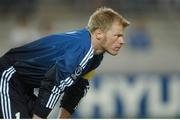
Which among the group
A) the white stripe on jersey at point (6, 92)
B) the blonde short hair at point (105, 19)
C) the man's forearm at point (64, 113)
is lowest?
the man's forearm at point (64, 113)

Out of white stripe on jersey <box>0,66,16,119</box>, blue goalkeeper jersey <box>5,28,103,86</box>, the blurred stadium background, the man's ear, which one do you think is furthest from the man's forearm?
the blurred stadium background

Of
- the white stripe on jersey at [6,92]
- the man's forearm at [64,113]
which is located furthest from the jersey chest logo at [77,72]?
the man's forearm at [64,113]

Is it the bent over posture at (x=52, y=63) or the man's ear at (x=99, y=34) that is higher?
the man's ear at (x=99, y=34)

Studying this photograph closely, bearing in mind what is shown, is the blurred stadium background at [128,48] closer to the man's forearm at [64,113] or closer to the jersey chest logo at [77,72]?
the man's forearm at [64,113]

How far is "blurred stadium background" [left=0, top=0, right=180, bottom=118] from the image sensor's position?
1387 cm

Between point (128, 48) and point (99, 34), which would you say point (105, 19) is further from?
point (128, 48)

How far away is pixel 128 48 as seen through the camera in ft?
47.8

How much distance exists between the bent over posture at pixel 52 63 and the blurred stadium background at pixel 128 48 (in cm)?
774

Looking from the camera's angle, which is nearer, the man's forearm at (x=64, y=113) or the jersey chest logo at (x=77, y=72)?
the jersey chest logo at (x=77, y=72)

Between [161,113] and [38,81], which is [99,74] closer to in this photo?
[161,113]

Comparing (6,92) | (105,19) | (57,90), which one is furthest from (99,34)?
(6,92)

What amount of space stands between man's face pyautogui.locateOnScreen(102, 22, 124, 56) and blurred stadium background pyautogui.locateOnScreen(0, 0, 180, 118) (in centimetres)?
785

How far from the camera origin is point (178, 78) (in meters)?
13.9

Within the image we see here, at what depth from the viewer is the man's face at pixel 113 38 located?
546 cm
